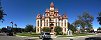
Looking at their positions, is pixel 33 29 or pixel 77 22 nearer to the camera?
pixel 77 22

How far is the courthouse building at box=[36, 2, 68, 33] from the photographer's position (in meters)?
138

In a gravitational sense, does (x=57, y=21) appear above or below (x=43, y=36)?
above

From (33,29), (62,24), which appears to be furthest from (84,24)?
(33,29)

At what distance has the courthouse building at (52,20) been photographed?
13750 cm

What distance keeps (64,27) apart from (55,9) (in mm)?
12297

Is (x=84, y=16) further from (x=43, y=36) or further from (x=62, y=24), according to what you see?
(x=43, y=36)

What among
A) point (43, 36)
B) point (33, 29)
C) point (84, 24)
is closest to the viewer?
point (43, 36)

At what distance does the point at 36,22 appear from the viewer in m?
143

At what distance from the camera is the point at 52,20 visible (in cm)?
13888

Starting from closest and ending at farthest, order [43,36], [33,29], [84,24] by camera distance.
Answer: [43,36] < [84,24] < [33,29]

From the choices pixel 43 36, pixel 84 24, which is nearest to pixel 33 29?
pixel 84 24

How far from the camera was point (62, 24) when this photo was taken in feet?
456

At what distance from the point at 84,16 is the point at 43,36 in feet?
270

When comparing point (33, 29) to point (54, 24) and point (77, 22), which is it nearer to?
point (54, 24)
